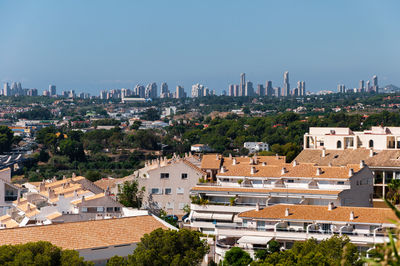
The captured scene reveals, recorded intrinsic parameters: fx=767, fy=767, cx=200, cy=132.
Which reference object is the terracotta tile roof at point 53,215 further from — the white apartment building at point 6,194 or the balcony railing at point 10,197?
the balcony railing at point 10,197

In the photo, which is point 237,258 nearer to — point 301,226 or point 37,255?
point 301,226

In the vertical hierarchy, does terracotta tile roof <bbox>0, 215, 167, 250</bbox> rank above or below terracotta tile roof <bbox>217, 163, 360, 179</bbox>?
below

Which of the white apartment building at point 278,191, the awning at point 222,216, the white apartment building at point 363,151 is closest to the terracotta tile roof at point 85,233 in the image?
the awning at point 222,216

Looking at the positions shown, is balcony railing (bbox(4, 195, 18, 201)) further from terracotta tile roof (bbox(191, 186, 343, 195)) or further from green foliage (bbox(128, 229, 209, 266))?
green foliage (bbox(128, 229, 209, 266))

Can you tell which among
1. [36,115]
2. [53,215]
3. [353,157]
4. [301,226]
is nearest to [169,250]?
[301,226]

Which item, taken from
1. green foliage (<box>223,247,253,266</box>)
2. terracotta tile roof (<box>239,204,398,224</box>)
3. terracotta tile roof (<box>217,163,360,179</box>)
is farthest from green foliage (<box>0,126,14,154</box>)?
green foliage (<box>223,247,253,266</box>)
